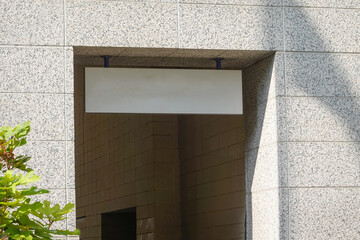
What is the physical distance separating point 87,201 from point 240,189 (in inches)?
373

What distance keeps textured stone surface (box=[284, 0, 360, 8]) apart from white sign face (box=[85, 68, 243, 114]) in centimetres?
113

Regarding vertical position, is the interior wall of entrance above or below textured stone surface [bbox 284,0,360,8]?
below

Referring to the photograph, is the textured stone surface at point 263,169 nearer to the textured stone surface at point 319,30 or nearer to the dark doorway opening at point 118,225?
the textured stone surface at point 319,30

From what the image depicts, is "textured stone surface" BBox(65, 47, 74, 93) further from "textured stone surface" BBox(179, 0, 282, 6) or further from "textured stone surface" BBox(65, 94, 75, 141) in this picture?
"textured stone surface" BBox(179, 0, 282, 6)

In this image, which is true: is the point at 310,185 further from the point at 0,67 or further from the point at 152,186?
the point at 152,186

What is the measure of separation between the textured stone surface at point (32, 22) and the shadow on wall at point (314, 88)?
2.48 metres

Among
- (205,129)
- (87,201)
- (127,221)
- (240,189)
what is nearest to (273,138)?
(240,189)

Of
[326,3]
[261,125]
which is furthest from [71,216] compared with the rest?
[326,3]

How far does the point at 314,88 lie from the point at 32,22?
128 inches

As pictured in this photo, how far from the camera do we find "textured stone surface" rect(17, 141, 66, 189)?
8352mm

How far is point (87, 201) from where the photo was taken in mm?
20641

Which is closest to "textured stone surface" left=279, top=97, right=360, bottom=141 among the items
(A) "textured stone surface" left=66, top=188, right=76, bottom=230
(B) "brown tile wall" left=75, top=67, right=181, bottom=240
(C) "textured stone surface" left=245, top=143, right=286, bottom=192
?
(C) "textured stone surface" left=245, top=143, right=286, bottom=192

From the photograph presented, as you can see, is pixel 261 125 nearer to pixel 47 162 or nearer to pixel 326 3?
pixel 326 3

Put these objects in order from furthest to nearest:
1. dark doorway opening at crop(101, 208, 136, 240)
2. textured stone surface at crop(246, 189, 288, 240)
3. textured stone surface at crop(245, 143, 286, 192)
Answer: dark doorway opening at crop(101, 208, 136, 240)
textured stone surface at crop(245, 143, 286, 192)
textured stone surface at crop(246, 189, 288, 240)
